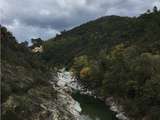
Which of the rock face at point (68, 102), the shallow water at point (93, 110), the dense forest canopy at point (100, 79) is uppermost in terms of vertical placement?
the dense forest canopy at point (100, 79)

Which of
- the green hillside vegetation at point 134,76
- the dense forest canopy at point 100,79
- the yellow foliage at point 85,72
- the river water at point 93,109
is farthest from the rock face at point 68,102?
the green hillside vegetation at point 134,76

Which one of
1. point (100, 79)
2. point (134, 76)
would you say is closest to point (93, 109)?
point (134, 76)

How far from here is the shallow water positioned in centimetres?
7582

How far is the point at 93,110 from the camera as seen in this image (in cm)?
8331

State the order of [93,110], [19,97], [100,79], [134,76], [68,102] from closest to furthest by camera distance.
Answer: [19,97], [68,102], [93,110], [134,76], [100,79]

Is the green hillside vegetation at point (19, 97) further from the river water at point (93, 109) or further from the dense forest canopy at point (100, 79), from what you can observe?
the river water at point (93, 109)

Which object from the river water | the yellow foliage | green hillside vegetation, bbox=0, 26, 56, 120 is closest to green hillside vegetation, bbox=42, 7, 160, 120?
the yellow foliage

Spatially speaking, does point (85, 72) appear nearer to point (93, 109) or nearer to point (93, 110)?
point (93, 109)

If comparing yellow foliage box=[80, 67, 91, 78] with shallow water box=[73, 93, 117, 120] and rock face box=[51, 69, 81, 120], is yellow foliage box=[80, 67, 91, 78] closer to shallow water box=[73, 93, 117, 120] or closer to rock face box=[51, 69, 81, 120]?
rock face box=[51, 69, 81, 120]

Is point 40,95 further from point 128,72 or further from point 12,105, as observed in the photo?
point 128,72

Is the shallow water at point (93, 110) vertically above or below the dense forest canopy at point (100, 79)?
below

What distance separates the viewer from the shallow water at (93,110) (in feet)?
249

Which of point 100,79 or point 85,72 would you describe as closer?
point 100,79

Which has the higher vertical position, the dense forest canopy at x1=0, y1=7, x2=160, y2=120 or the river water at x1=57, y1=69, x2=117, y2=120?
the dense forest canopy at x1=0, y1=7, x2=160, y2=120
